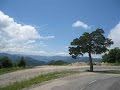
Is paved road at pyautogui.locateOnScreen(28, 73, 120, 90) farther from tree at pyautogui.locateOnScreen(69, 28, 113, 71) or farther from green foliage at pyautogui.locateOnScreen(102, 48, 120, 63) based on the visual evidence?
green foliage at pyautogui.locateOnScreen(102, 48, 120, 63)

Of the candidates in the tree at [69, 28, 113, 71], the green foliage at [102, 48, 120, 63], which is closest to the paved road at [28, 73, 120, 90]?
the tree at [69, 28, 113, 71]

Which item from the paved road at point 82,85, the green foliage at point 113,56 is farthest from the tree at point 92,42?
the green foliage at point 113,56

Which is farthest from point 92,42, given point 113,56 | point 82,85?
point 113,56

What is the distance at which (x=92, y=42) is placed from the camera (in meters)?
51.8

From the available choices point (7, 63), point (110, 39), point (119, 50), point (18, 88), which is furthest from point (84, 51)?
point (7, 63)

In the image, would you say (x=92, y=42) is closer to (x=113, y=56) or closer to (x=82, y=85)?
(x=82, y=85)

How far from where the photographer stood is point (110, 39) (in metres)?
52.1

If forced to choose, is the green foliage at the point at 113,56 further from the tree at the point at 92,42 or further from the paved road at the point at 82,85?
the paved road at the point at 82,85

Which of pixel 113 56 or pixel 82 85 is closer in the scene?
pixel 82 85

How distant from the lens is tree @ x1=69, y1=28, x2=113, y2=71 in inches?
2028

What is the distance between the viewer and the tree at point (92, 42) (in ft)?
169

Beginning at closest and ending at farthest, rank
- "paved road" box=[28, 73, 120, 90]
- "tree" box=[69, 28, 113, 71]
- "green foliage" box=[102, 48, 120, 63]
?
"paved road" box=[28, 73, 120, 90] → "tree" box=[69, 28, 113, 71] → "green foliage" box=[102, 48, 120, 63]

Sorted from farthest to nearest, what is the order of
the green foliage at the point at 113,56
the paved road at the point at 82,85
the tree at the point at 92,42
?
the green foliage at the point at 113,56 < the tree at the point at 92,42 < the paved road at the point at 82,85

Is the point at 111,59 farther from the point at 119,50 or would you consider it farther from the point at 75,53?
the point at 75,53
